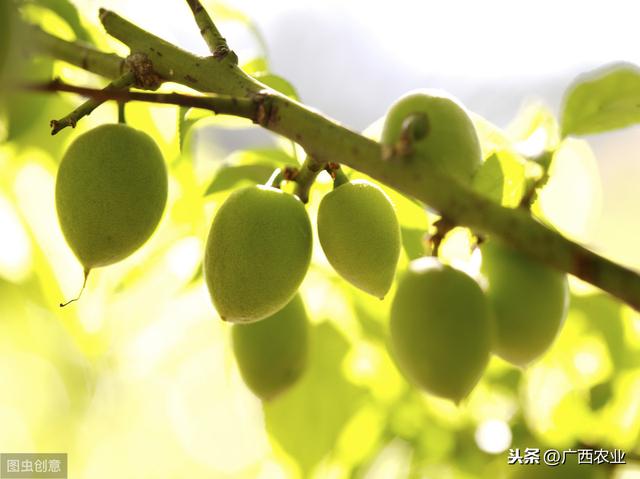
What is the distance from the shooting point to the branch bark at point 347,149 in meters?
0.39

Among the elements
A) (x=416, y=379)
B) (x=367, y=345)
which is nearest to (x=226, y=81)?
(x=416, y=379)

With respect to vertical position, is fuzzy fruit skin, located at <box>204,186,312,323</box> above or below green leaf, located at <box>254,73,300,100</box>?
below

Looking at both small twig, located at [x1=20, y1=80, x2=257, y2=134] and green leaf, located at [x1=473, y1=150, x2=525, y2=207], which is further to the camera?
green leaf, located at [x1=473, y1=150, x2=525, y2=207]

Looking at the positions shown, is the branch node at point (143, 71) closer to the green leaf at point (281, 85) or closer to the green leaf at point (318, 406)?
the green leaf at point (281, 85)

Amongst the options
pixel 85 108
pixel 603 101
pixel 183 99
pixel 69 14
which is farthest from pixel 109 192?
pixel 603 101

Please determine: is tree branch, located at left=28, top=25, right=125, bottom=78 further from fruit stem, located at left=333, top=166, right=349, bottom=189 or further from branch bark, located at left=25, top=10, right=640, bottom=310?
fruit stem, located at left=333, top=166, right=349, bottom=189

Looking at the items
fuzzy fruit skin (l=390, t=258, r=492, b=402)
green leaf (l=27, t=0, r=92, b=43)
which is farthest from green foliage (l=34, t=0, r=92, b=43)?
fuzzy fruit skin (l=390, t=258, r=492, b=402)

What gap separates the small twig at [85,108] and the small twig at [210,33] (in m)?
0.06

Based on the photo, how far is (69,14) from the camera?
2.51ft

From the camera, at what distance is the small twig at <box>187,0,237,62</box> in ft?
1.69

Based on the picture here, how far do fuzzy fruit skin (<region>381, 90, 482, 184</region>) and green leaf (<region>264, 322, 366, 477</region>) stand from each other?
36 centimetres

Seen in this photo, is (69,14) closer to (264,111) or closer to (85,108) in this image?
(85,108)

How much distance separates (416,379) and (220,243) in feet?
0.59

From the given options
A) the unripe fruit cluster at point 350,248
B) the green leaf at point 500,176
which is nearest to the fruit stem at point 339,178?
the unripe fruit cluster at point 350,248
